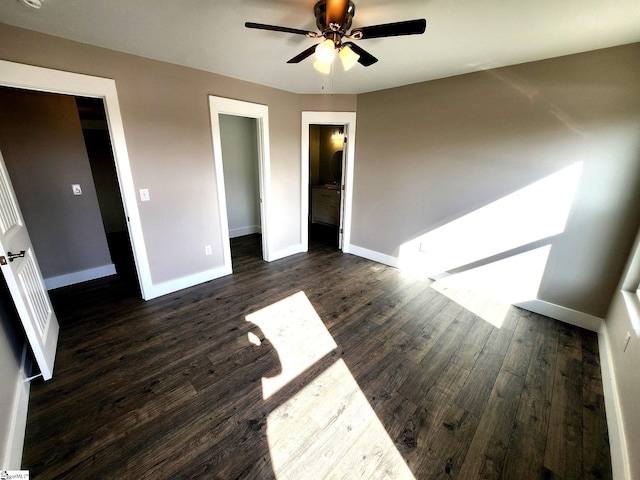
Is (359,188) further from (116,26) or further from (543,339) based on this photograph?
(116,26)

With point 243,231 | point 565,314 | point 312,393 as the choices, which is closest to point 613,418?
point 565,314

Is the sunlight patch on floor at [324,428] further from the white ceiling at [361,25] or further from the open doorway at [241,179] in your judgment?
the open doorway at [241,179]

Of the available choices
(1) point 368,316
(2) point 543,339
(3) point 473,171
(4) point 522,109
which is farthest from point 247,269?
(4) point 522,109

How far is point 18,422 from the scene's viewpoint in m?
1.43

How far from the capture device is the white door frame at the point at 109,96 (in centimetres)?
190

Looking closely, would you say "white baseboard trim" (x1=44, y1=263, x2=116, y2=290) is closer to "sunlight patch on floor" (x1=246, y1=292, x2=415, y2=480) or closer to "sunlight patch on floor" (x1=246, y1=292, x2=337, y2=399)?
"sunlight patch on floor" (x1=246, y1=292, x2=337, y2=399)

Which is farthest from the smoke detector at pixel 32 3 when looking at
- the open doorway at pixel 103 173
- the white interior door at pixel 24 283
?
the open doorway at pixel 103 173

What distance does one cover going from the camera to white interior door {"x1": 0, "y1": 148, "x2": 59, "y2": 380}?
1587 millimetres

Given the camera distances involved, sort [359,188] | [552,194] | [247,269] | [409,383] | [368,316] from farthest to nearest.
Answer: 1. [359,188]
2. [247,269]
3. [368,316]
4. [552,194]
5. [409,383]

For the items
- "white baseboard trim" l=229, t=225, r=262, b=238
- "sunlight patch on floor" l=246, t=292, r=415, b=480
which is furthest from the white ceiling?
"white baseboard trim" l=229, t=225, r=262, b=238

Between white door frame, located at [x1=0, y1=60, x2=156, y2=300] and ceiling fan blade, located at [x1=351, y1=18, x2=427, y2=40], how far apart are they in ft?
7.30

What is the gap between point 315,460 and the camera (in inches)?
53.7

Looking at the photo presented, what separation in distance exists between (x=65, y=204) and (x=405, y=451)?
4162 mm

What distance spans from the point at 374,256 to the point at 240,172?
3.13m
